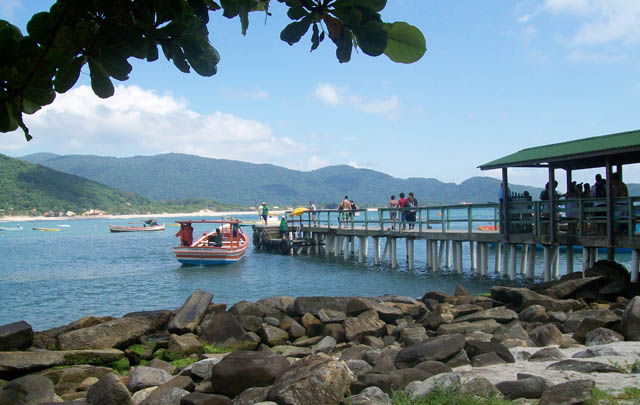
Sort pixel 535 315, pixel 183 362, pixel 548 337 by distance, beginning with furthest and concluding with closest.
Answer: pixel 535 315 → pixel 183 362 → pixel 548 337

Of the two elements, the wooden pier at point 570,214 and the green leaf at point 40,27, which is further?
the wooden pier at point 570,214

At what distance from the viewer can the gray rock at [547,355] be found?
740 cm

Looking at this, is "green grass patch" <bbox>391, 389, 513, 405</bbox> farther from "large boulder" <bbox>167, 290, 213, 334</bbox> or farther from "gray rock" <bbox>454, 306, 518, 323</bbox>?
"large boulder" <bbox>167, 290, 213, 334</bbox>

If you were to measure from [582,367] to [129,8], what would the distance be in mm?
6236

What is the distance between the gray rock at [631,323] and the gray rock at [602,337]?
0.18 metres

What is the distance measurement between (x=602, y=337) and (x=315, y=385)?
16.9 ft

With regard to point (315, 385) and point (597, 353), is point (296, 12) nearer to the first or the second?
point (315, 385)

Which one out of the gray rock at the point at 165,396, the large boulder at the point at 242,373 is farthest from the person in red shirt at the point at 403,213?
the gray rock at the point at 165,396

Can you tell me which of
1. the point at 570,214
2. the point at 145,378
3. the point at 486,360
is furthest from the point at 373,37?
the point at 570,214

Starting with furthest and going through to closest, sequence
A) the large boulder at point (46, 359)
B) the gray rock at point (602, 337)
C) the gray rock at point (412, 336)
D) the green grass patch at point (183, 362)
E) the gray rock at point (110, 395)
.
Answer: the gray rock at point (412, 336) < the green grass patch at point (183, 362) < the large boulder at point (46, 359) < the gray rock at point (602, 337) < the gray rock at point (110, 395)

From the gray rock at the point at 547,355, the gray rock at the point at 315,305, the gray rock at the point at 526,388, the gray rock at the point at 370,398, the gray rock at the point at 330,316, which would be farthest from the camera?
the gray rock at the point at 315,305

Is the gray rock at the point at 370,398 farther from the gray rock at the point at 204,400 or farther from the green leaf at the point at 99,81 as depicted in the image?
the green leaf at the point at 99,81

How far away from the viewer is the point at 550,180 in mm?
17438

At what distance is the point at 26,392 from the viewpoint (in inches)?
278
